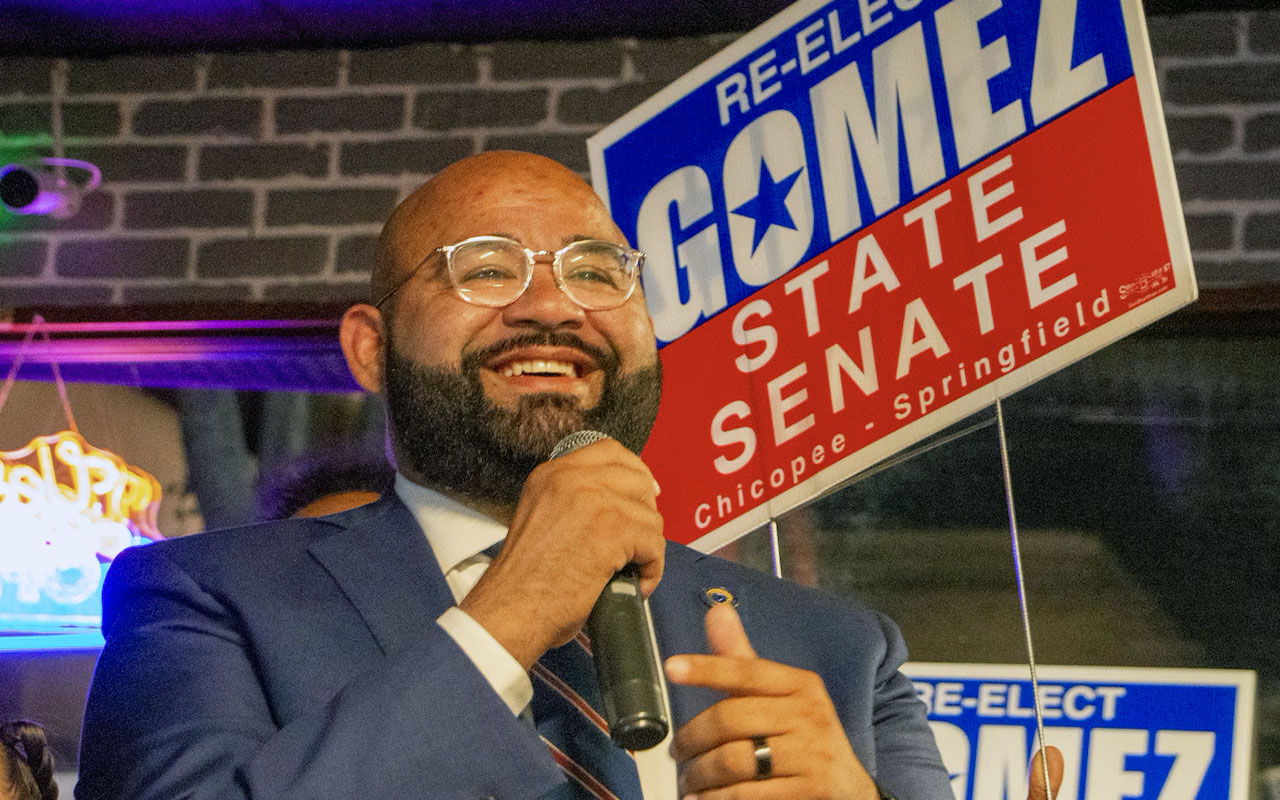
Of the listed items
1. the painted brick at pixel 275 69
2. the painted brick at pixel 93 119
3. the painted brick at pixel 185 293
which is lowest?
the painted brick at pixel 185 293

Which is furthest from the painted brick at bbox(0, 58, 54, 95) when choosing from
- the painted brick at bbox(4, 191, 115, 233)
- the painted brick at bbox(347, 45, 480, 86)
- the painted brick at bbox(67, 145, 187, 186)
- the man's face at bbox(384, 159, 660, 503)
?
the man's face at bbox(384, 159, 660, 503)

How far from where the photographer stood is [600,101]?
9.48ft

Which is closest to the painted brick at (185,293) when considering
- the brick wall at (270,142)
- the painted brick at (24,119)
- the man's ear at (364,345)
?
the brick wall at (270,142)

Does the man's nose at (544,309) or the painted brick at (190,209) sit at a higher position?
the painted brick at (190,209)

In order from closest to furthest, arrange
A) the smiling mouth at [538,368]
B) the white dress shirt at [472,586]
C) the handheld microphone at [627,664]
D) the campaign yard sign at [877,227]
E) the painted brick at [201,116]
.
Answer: the handheld microphone at [627,664]
the white dress shirt at [472,586]
the smiling mouth at [538,368]
the campaign yard sign at [877,227]
the painted brick at [201,116]

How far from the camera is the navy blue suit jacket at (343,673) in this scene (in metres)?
0.99

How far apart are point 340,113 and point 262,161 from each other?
22 centimetres

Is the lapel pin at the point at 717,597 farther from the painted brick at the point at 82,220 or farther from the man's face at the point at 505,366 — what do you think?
the painted brick at the point at 82,220

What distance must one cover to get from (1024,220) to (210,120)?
1979mm

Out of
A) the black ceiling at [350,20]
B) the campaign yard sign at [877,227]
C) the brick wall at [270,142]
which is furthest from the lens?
the brick wall at [270,142]

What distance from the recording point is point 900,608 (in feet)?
7.91

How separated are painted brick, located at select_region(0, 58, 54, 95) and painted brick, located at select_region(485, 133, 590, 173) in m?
1.13

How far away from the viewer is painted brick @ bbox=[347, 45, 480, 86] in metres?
2.96

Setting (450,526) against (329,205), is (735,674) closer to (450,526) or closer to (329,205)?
(450,526)
